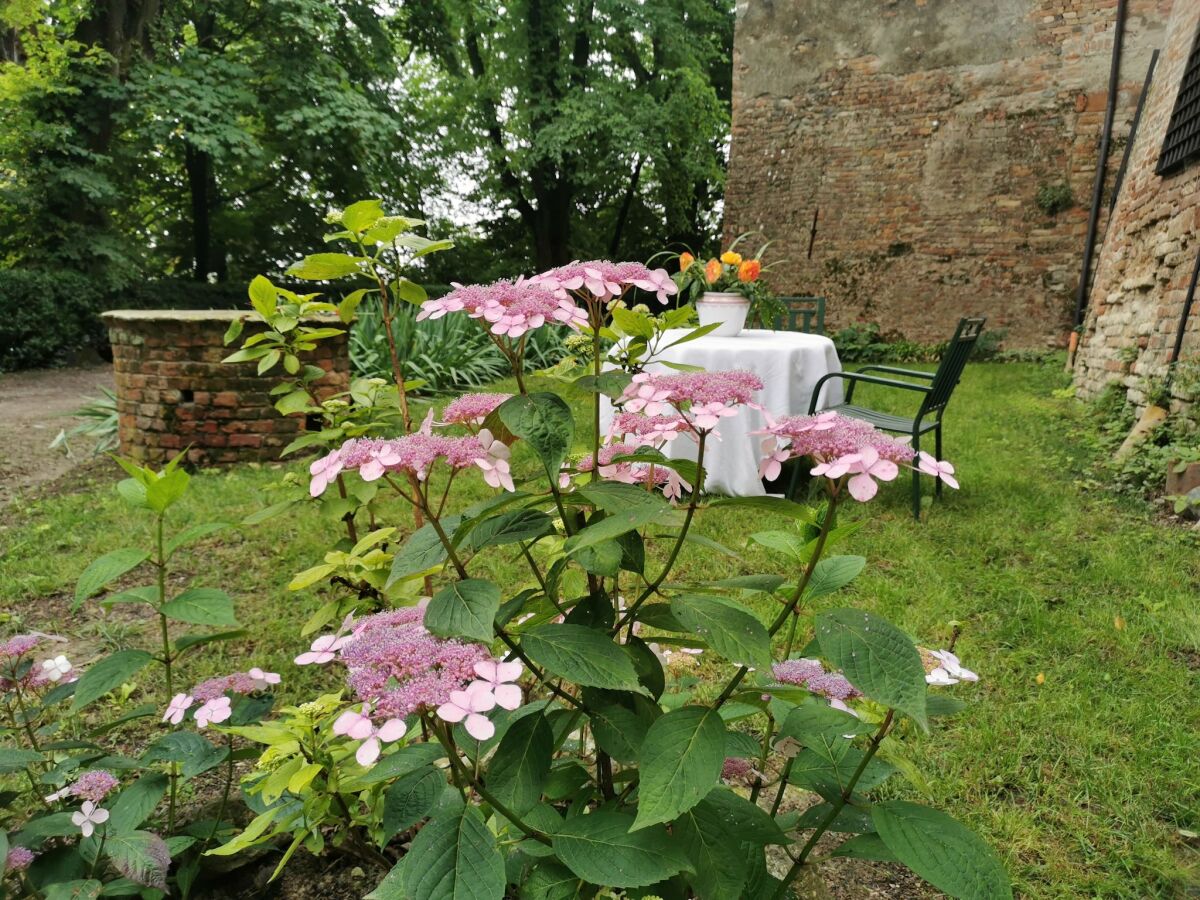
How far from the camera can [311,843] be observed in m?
0.95

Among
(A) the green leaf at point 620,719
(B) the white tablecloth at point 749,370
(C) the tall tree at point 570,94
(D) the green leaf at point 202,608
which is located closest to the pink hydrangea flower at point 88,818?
(D) the green leaf at point 202,608

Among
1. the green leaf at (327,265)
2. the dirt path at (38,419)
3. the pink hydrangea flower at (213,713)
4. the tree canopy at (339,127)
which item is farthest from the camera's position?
the tree canopy at (339,127)

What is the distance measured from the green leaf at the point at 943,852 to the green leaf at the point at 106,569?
3.03ft

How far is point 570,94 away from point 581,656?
12658 millimetres

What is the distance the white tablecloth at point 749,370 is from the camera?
3.14 metres

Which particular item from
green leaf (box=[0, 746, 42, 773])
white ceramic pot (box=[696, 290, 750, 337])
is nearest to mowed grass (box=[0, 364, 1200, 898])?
green leaf (box=[0, 746, 42, 773])

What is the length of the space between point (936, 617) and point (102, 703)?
2475 millimetres

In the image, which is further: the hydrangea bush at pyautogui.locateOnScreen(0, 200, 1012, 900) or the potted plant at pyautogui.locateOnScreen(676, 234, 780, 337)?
the potted plant at pyautogui.locateOnScreen(676, 234, 780, 337)

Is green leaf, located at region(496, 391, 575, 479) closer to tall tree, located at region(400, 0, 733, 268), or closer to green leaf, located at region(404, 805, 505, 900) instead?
green leaf, located at region(404, 805, 505, 900)

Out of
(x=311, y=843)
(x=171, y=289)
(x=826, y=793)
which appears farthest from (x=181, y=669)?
(x=171, y=289)

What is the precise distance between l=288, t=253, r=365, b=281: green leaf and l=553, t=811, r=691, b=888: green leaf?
81 centimetres

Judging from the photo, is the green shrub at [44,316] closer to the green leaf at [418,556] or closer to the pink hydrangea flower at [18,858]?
the pink hydrangea flower at [18,858]

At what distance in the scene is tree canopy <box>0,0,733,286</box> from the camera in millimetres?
8727

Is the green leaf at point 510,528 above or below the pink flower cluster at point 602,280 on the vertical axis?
below
